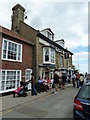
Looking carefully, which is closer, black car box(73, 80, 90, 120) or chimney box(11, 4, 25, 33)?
black car box(73, 80, 90, 120)

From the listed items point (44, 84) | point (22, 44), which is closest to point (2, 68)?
point (22, 44)

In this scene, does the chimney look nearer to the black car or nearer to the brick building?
the brick building

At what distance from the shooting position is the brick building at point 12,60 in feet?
33.7

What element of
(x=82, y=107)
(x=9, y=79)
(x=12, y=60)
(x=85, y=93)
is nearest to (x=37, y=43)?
(x=12, y=60)

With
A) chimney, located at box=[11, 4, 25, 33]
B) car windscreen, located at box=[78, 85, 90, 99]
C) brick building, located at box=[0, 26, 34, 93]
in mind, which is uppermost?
chimney, located at box=[11, 4, 25, 33]

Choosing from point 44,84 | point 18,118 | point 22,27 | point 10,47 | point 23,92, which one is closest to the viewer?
point 18,118

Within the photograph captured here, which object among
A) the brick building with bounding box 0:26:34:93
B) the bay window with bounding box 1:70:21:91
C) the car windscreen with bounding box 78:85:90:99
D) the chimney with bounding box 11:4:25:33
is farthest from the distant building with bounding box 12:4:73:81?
the car windscreen with bounding box 78:85:90:99

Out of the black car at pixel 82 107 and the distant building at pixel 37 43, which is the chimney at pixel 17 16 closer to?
the distant building at pixel 37 43

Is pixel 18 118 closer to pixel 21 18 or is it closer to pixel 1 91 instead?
pixel 1 91

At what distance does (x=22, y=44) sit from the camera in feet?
42.3

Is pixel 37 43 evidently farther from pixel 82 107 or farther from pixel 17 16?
pixel 82 107

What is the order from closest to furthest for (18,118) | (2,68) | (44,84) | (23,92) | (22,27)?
(18,118), (23,92), (2,68), (44,84), (22,27)

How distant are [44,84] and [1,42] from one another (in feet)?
19.9

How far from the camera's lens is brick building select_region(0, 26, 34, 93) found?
10.3 meters
